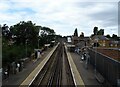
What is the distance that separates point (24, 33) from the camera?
78.8 meters

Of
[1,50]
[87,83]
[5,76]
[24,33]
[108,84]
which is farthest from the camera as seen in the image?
[24,33]

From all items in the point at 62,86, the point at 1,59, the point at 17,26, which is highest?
the point at 17,26

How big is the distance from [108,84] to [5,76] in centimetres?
1283

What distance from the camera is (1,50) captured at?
37938 millimetres

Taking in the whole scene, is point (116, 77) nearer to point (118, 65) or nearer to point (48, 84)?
point (118, 65)

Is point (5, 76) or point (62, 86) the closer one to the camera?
point (62, 86)

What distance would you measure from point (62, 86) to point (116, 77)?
693cm

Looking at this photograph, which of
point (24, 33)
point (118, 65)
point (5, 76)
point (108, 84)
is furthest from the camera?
point (24, 33)

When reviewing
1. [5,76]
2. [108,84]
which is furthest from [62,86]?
[5,76]

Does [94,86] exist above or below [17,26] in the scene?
below

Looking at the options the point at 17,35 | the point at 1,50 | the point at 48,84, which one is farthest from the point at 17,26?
the point at 48,84

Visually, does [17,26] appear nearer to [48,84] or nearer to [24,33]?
[24,33]

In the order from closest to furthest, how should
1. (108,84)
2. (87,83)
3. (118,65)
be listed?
(118,65) → (108,84) → (87,83)

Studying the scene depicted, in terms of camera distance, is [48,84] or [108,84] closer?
[108,84]
